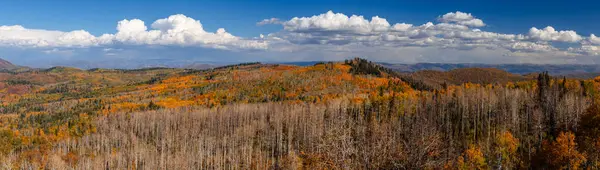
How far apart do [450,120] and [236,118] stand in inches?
3312

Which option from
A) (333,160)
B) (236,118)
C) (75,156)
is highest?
(333,160)

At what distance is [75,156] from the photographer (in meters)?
125

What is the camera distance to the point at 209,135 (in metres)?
133

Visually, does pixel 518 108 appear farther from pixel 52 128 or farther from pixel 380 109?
pixel 52 128

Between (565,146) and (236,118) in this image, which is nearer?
(565,146)

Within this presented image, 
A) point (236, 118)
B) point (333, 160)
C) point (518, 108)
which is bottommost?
point (236, 118)

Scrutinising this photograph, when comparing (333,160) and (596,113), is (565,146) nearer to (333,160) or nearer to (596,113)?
(596,113)

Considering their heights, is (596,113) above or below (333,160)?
below

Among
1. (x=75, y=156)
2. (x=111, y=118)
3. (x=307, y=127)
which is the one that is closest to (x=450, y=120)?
(x=307, y=127)

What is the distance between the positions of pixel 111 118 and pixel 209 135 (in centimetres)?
7702

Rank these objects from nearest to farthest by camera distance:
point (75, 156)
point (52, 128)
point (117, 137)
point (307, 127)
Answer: point (307, 127) → point (75, 156) → point (117, 137) → point (52, 128)

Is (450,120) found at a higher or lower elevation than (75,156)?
higher

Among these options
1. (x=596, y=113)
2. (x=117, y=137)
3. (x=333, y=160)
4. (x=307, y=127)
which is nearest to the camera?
(x=333, y=160)

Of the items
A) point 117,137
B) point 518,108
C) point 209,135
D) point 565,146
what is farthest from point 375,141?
point 117,137
